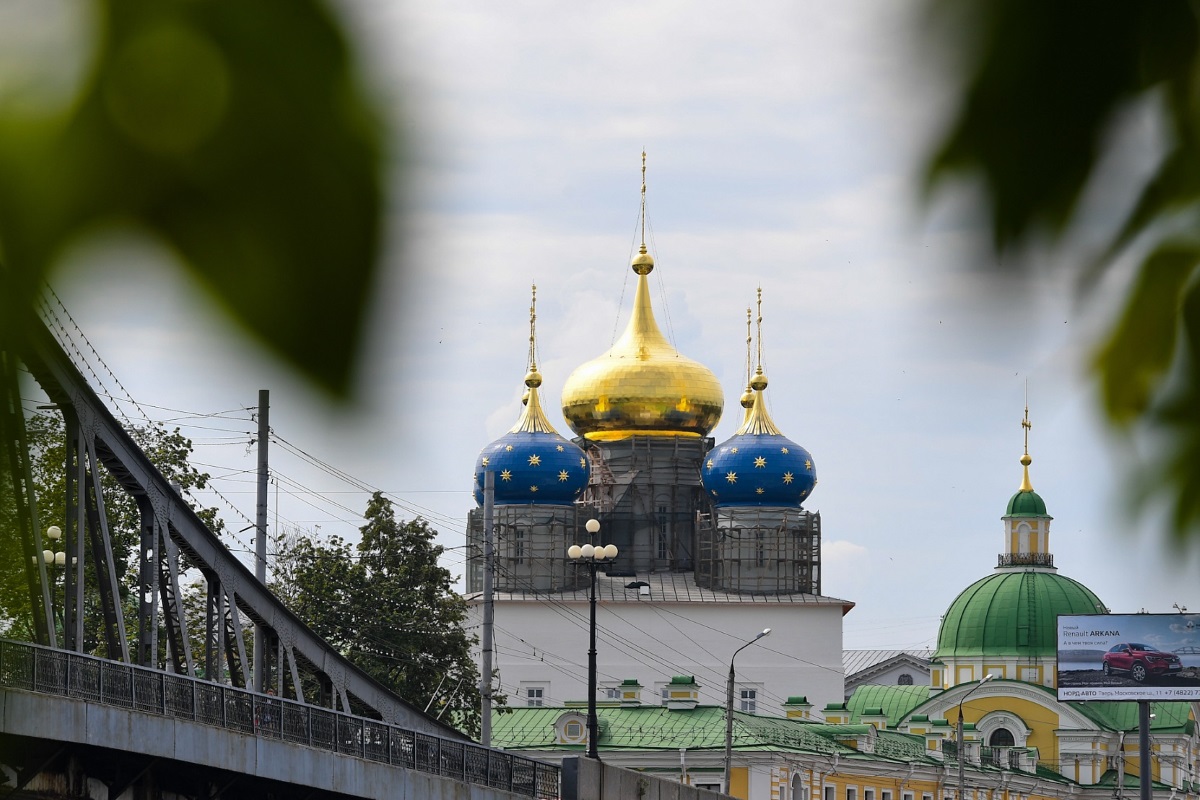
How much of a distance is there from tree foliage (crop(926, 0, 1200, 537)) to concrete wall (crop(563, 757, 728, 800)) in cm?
1921

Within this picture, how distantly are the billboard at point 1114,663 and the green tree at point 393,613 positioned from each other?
14.6 meters

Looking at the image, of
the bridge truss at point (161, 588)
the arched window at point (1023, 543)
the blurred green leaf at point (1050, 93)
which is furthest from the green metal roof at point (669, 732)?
the blurred green leaf at point (1050, 93)

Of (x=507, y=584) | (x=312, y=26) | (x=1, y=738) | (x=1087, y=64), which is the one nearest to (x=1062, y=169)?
(x=1087, y=64)

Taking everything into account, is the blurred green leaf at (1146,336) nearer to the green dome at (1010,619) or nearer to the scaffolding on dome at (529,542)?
the scaffolding on dome at (529,542)

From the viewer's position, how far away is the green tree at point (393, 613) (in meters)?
36.8

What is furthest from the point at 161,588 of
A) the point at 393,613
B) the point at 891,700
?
the point at 891,700

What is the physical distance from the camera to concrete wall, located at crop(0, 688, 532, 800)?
16781 mm

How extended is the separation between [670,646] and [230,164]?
207 ft

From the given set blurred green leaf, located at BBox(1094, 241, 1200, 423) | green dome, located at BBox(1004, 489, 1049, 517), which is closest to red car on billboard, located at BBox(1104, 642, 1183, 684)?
→ green dome, located at BBox(1004, 489, 1049, 517)

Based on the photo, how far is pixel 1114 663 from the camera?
1857 inches

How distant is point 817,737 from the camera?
5028 cm

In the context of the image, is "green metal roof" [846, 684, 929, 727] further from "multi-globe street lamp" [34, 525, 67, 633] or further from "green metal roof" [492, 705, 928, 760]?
"multi-globe street lamp" [34, 525, 67, 633]

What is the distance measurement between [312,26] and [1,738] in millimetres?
980

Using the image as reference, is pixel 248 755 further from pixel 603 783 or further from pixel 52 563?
pixel 52 563
